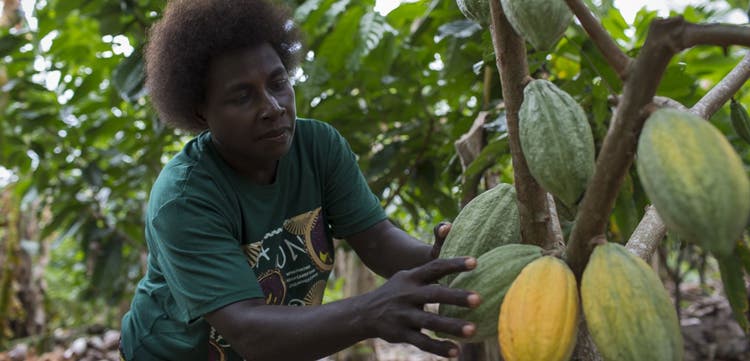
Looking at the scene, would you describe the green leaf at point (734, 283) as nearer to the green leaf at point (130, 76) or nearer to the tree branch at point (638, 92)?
the tree branch at point (638, 92)

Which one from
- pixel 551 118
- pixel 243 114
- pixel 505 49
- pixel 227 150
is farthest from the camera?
pixel 227 150

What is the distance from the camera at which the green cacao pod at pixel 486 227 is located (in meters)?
0.99

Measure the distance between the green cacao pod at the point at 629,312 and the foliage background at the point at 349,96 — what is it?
58cm

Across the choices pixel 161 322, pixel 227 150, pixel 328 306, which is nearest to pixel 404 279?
pixel 328 306

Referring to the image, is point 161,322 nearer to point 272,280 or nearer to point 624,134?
point 272,280

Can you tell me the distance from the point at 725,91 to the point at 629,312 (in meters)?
0.54

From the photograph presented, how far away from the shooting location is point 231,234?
56.3 inches

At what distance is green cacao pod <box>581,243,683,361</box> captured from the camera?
717 millimetres

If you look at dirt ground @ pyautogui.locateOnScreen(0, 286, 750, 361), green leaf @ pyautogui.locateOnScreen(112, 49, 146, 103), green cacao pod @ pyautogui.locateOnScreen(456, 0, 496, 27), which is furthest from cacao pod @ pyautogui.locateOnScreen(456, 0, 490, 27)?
dirt ground @ pyautogui.locateOnScreen(0, 286, 750, 361)

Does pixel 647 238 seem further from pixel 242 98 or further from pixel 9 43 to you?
pixel 9 43

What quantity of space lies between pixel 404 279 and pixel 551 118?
A: 0.29 metres

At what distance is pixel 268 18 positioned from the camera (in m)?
1.69

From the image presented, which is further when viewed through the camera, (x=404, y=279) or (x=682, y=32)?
(x=404, y=279)

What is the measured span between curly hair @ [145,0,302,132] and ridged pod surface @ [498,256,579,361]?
94 centimetres
